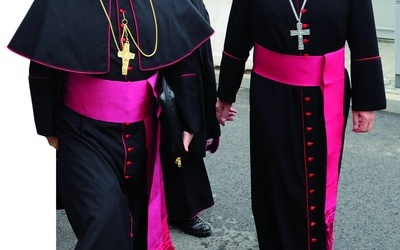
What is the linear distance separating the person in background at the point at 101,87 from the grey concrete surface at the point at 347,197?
1.13 m

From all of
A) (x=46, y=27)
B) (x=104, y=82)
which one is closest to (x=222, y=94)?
(x=104, y=82)

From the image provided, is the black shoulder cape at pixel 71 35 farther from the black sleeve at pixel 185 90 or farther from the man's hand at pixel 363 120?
the man's hand at pixel 363 120

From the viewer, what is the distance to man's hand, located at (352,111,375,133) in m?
3.17

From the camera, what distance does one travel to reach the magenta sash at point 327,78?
10.0ft

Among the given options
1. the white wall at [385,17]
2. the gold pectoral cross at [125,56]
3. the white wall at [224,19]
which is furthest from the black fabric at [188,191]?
the white wall at [385,17]

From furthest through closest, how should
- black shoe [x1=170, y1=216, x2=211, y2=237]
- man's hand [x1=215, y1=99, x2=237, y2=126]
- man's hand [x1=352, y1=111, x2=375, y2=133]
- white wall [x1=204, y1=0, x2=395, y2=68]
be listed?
white wall [x1=204, y1=0, x2=395, y2=68], black shoe [x1=170, y1=216, x2=211, y2=237], man's hand [x1=215, y1=99, x2=237, y2=126], man's hand [x1=352, y1=111, x2=375, y2=133]

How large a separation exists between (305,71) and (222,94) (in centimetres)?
51

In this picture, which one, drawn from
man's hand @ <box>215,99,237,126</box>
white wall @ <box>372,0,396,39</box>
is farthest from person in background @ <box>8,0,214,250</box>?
white wall @ <box>372,0,396,39</box>

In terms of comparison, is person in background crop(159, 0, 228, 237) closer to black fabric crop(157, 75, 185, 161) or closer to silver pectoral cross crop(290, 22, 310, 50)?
black fabric crop(157, 75, 185, 161)

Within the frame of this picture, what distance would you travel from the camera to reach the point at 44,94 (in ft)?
9.47

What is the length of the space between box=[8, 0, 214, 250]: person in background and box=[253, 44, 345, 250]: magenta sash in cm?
33

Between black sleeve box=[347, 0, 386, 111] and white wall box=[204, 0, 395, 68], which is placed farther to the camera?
white wall box=[204, 0, 395, 68]

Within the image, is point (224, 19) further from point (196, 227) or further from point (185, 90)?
point (185, 90)

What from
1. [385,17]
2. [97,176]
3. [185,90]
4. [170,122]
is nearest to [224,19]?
[385,17]
